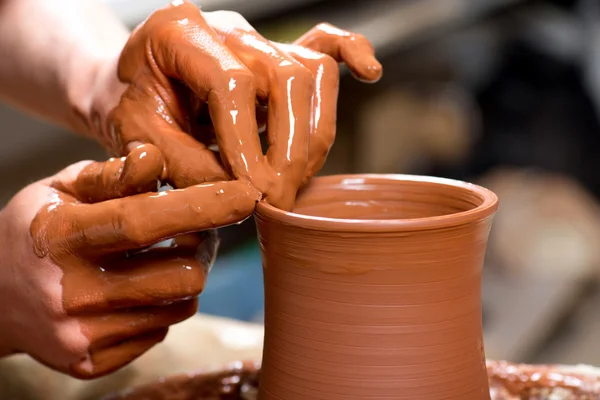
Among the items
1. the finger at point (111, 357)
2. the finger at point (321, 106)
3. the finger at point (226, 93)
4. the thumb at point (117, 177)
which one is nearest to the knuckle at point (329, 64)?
the finger at point (321, 106)

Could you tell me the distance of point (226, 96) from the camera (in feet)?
2.77

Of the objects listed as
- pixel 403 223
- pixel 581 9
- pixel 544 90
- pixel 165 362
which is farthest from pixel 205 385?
pixel 581 9

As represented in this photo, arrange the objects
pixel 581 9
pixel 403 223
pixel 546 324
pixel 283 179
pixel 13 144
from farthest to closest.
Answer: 1. pixel 581 9
2. pixel 546 324
3. pixel 13 144
4. pixel 283 179
5. pixel 403 223

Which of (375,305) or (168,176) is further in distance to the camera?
(168,176)

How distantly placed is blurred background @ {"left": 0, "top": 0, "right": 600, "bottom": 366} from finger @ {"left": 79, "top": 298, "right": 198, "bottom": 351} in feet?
4.77

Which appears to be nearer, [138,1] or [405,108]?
[138,1]

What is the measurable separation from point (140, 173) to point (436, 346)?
0.33 meters

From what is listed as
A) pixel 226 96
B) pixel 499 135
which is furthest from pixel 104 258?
pixel 499 135

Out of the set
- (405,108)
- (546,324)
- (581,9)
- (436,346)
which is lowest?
(546,324)

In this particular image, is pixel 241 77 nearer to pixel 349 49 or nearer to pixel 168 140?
pixel 168 140

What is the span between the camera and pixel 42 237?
34.9 inches

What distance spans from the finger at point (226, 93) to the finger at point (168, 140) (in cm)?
3

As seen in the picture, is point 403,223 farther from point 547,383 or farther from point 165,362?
point 165,362

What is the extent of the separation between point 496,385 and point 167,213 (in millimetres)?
474
